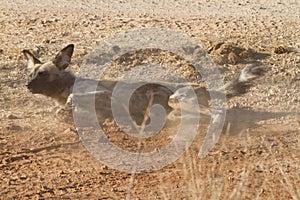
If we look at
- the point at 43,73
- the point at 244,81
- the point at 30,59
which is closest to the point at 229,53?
the point at 244,81

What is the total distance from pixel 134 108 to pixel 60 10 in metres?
4.40

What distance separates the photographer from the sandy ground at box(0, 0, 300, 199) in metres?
5.24

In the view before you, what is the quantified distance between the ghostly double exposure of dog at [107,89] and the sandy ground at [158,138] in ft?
0.67

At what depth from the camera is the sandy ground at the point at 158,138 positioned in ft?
17.2

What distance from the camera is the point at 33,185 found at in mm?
5461

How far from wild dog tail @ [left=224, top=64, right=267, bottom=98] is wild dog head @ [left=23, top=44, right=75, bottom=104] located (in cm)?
185

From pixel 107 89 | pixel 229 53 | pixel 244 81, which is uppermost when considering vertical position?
pixel 229 53

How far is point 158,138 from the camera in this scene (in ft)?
22.2

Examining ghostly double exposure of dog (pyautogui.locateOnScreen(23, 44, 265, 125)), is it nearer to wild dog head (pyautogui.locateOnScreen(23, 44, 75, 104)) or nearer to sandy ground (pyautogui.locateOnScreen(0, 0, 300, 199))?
wild dog head (pyautogui.locateOnScreen(23, 44, 75, 104))

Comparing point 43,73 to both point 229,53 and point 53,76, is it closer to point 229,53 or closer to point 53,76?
point 53,76

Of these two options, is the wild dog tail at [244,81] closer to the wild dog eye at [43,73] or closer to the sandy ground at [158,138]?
the sandy ground at [158,138]

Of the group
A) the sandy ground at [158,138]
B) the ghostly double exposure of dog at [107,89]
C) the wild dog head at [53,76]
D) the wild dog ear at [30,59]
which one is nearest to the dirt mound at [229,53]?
the sandy ground at [158,138]

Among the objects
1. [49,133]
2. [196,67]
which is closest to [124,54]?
[196,67]

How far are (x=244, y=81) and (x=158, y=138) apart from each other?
114 cm
